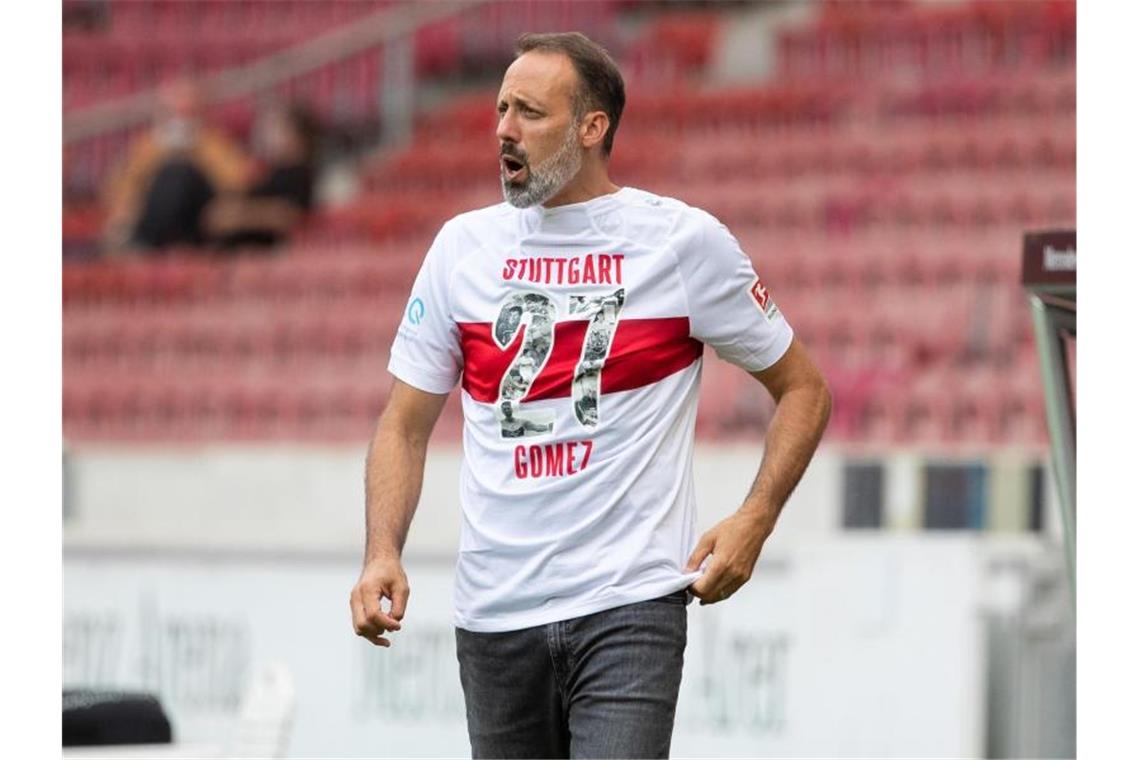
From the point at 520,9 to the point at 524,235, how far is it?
11852 millimetres

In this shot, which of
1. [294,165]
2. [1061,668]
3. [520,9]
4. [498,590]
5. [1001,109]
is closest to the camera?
[498,590]

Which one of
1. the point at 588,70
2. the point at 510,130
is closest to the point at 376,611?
the point at 510,130

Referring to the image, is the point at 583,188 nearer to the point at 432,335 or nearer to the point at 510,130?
the point at 510,130

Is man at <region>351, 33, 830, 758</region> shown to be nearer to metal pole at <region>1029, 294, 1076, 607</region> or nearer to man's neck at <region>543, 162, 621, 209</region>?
man's neck at <region>543, 162, 621, 209</region>

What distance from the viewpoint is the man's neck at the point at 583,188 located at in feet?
11.4

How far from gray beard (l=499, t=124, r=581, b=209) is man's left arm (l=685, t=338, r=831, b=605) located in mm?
449

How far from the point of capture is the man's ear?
3.44 metres

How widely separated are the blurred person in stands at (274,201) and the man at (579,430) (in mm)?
10410

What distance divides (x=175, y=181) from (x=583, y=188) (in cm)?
1045

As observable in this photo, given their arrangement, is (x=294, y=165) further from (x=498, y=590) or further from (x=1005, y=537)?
(x=498, y=590)

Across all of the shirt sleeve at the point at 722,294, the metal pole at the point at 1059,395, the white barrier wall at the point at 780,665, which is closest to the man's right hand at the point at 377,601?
the shirt sleeve at the point at 722,294

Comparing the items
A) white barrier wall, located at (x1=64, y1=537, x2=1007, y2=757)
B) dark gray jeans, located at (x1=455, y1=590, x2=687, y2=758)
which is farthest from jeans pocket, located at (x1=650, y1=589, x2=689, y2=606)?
white barrier wall, located at (x1=64, y1=537, x2=1007, y2=757)
